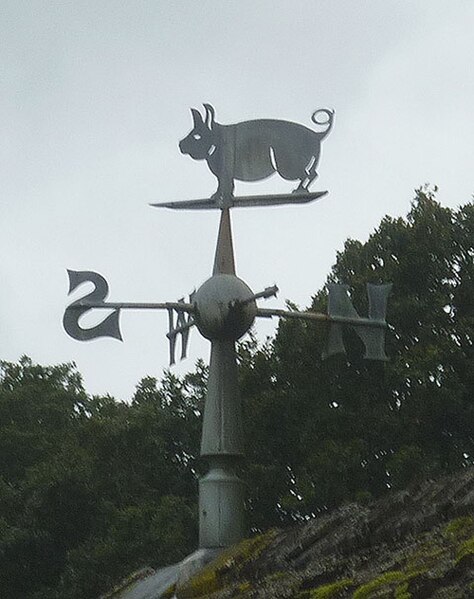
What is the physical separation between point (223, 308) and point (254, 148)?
76.0 inches

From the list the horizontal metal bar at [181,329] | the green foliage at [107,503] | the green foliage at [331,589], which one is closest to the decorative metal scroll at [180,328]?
the horizontal metal bar at [181,329]

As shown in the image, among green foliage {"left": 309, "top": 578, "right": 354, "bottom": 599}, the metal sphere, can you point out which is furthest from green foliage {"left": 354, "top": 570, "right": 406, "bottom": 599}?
the metal sphere

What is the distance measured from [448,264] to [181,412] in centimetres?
721

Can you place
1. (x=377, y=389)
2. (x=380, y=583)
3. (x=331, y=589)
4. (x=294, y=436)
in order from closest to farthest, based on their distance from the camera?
1. (x=380, y=583)
2. (x=331, y=589)
3. (x=377, y=389)
4. (x=294, y=436)

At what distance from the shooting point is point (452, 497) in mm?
8008

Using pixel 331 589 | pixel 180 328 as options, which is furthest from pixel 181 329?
pixel 331 589

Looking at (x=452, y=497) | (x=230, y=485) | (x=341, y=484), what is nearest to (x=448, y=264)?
(x=341, y=484)

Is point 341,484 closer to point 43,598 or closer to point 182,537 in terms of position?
point 182,537

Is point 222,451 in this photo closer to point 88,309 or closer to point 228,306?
point 228,306

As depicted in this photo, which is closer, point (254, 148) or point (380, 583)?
point (380, 583)

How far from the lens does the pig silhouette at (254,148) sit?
40.1 feet

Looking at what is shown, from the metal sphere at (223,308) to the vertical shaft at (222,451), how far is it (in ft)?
0.57

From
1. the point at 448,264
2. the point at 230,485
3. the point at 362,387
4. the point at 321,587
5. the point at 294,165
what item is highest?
the point at 448,264

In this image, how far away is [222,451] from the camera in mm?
11438
